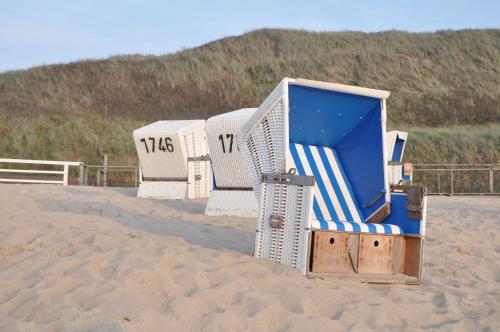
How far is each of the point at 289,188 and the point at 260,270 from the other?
0.76 meters

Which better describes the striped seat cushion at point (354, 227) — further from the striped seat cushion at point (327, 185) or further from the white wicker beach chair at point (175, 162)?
the white wicker beach chair at point (175, 162)

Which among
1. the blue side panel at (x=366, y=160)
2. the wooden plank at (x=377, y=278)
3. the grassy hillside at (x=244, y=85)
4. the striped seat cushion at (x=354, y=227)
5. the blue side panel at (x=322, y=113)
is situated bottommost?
the wooden plank at (x=377, y=278)

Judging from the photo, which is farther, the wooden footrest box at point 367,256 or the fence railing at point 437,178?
the fence railing at point 437,178

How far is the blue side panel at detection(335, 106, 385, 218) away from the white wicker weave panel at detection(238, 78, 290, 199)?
3.84 feet

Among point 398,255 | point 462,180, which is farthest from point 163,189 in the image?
point 462,180

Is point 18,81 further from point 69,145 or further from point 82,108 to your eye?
point 69,145

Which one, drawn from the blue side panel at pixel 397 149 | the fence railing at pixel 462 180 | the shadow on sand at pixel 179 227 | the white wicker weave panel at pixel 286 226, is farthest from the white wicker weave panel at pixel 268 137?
the fence railing at pixel 462 180

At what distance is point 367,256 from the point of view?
575cm

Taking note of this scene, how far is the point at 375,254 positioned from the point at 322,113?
4.99 feet

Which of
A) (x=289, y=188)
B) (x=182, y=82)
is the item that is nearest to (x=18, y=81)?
(x=182, y=82)

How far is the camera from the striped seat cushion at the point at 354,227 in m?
5.49

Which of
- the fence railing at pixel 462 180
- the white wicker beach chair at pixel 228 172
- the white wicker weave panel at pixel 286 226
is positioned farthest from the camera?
the fence railing at pixel 462 180

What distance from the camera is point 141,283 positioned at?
4602mm

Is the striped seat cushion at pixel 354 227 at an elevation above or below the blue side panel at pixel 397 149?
below
